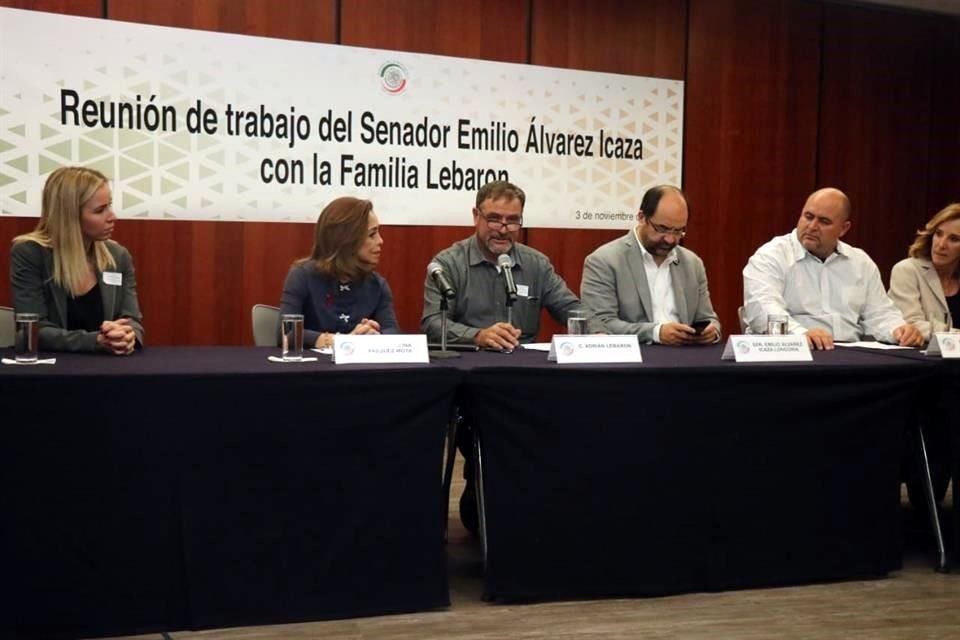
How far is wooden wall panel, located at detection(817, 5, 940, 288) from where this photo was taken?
285 inches

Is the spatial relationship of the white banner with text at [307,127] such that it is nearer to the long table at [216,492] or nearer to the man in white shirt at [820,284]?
the man in white shirt at [820,284]

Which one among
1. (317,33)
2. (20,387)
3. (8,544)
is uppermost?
(317,33)

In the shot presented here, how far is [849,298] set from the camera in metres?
4.45

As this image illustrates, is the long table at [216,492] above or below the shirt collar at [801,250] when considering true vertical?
below

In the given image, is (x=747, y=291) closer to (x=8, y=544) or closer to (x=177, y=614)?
(x=177, y=614)

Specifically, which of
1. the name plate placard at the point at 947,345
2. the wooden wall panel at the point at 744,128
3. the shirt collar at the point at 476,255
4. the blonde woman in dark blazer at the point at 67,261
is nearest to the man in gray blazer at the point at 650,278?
the shirt collar at the point at 476,255

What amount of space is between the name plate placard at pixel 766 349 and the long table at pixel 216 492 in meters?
0.95

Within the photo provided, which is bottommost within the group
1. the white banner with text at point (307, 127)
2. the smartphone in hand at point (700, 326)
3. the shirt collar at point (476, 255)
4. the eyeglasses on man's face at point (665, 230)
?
the smartphone in hand at point (700, 326)

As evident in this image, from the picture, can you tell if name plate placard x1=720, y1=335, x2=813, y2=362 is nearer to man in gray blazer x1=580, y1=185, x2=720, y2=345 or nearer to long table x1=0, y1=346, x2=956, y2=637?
long table x1=0, y1=346, x2=956, y2=637

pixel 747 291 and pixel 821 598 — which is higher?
pixel 747 291

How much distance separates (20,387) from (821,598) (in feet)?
7.92

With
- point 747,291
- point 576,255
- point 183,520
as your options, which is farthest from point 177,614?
point 576,255

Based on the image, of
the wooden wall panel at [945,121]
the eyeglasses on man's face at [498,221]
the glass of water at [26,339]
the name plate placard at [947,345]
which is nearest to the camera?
the glass of water at [26,339]

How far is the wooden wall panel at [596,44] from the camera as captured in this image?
6219 mm
